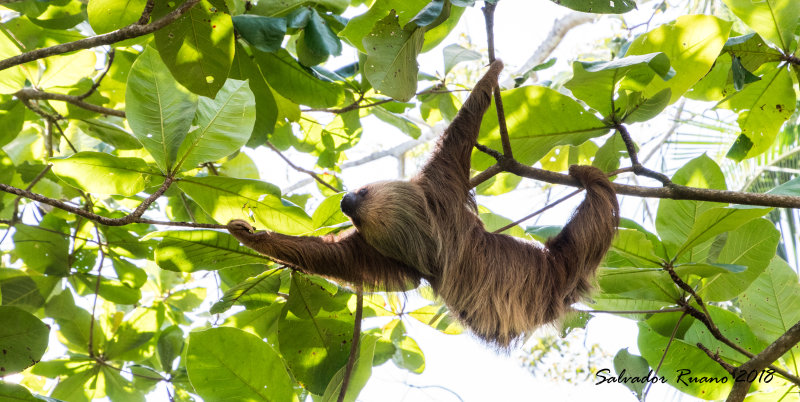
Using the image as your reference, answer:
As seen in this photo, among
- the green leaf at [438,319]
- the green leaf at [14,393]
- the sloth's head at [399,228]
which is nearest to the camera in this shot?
the green leaf at [14,393]

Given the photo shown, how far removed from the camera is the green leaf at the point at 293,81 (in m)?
3.99

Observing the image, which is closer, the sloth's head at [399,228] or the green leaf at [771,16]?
the green leaf at [771,16]

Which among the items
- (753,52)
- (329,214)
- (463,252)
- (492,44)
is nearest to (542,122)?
(492,44)

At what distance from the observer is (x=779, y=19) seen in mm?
3344

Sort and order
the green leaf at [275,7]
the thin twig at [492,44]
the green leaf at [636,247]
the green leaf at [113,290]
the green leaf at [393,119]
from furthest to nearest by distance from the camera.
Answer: the green leaf at [393,119], the green leaf at [113,290], the green leaf at [275,7], the green leaf at [636,247], the thin twig at [492,44]

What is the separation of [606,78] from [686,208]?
93 cm

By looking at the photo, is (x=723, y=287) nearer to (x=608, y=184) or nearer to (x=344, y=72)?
(x=608, y=184)

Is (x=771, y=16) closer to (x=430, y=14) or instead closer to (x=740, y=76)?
(x=740, y=76)

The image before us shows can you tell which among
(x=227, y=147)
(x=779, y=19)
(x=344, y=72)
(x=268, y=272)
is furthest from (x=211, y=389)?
(x=779, y=19)

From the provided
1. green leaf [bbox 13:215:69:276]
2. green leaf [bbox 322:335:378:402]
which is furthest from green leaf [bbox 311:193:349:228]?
green leaf [bbox 13:215:69:276]

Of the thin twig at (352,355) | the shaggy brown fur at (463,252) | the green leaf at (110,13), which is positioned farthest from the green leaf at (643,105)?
the green leaf at (110,13)

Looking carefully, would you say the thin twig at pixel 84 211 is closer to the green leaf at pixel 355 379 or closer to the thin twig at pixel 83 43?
the thin twig at pixel 83 43

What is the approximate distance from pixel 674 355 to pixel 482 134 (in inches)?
70.9

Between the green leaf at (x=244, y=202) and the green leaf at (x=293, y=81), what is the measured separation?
3.15ft
